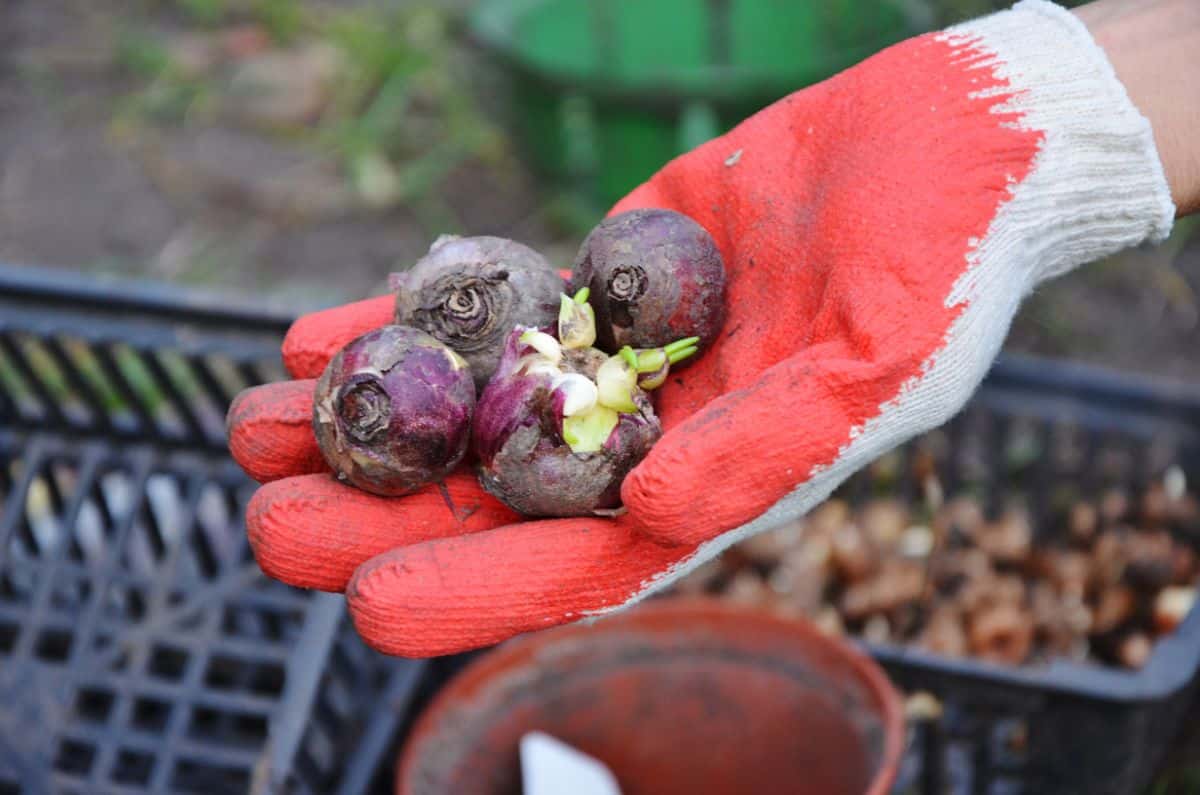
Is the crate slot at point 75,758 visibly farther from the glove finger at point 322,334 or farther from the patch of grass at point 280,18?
the patch of grass at point 280,18

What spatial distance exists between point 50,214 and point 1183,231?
379cm

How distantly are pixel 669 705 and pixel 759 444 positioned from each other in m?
0.80

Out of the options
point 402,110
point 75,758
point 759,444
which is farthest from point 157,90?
point 759,444

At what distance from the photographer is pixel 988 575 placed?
2.48 meters

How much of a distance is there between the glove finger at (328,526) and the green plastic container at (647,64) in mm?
2337

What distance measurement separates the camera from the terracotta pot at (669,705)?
191 centimetres

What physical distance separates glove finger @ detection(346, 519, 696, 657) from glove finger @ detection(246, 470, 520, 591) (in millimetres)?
74

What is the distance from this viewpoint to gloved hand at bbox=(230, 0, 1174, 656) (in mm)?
1388

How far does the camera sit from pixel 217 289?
3928mm

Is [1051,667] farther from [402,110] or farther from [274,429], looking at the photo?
[402,110]

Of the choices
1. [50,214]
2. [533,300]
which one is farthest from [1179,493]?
[50,214]

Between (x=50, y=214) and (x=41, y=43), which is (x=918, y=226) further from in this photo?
(x=41, y=43)

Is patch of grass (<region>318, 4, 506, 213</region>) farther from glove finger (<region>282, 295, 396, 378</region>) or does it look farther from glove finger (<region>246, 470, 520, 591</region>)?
glove finger (<region>246, 470, 520, 591</region>)

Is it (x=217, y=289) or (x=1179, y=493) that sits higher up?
(x=1179, y=493)
